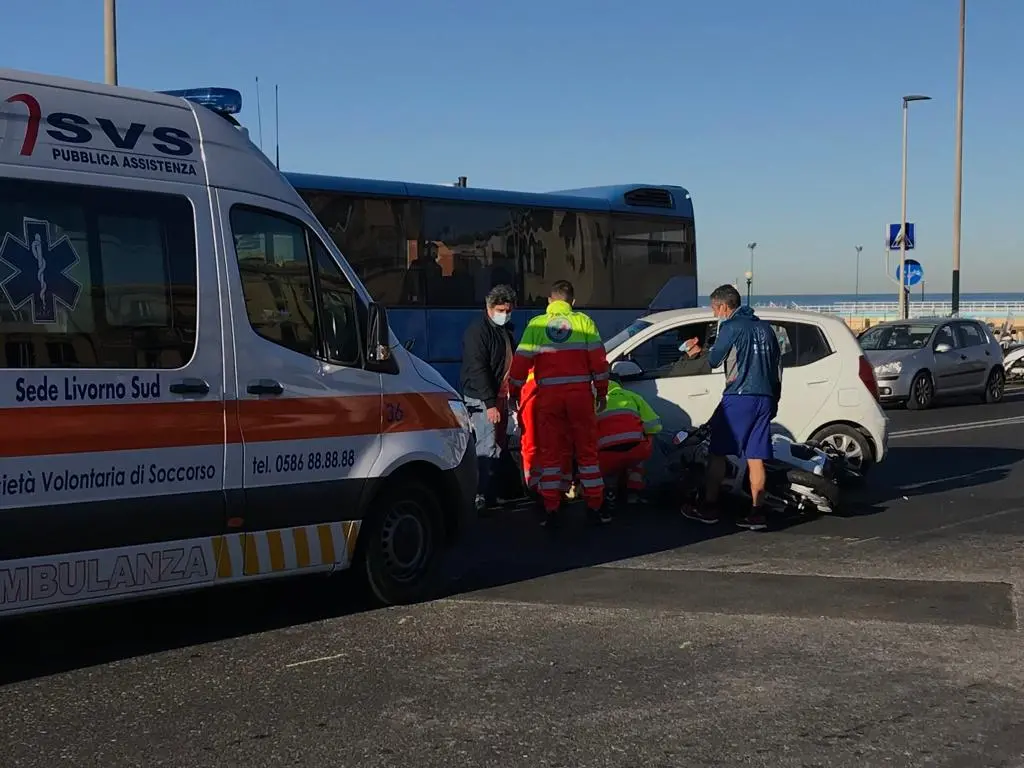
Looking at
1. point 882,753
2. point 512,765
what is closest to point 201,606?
point 512,765

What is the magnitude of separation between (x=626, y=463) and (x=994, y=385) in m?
14.8

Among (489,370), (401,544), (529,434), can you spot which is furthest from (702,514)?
(401,544)

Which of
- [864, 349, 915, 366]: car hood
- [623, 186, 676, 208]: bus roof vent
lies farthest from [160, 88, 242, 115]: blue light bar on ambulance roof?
[864, 349, 915, 366]: car hood

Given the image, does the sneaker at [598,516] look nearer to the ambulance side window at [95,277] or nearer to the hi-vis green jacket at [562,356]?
the hi-vis green jacket at [562,356]

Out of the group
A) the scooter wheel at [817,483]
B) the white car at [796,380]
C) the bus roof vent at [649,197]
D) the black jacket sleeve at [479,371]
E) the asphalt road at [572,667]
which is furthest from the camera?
the bus roof vent at [649,197]

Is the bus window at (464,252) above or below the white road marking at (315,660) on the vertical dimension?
above

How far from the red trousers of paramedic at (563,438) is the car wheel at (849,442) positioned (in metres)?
3.02

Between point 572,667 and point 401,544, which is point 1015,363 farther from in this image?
point 572,667

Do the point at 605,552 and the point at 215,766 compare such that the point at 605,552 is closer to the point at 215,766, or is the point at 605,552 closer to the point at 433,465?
the point at 433,465

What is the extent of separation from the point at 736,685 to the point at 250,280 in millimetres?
3030

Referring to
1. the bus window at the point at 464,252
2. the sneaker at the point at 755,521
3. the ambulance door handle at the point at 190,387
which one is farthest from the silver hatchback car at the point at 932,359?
the ambulance door handle at the point at 190,387

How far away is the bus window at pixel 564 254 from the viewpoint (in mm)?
16484

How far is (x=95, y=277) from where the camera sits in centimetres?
561

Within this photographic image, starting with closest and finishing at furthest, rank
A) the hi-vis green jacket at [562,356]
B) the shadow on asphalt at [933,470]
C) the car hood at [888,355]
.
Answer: the hi-vis green jacket at [562,356] < the shadow on asphalt at [933,470] < the car hood at [888,355]
